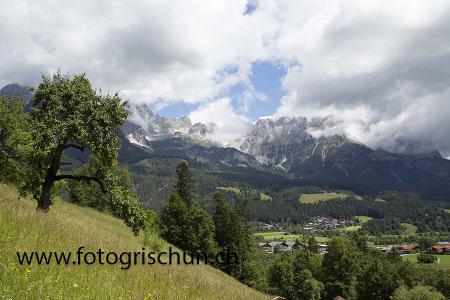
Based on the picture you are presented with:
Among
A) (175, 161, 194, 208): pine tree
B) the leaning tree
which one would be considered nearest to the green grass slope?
the leaning tree

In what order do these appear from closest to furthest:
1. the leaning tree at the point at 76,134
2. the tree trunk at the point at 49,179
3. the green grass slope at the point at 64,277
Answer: the green grass slope at the point at 64,277, the leaning tree at the point at 76,134, the tree trunk at the point at 49,179

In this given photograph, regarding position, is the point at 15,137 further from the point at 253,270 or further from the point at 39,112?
the point at 253,270

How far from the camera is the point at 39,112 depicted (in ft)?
67.8

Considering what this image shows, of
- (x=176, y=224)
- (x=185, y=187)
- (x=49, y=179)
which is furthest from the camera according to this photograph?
(x=185, y=187)

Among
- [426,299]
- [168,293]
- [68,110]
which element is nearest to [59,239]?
[168,293]

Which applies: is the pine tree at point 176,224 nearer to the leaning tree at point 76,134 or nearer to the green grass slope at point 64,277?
the leaning tree at point 76,134

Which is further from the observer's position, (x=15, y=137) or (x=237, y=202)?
(x=237, y=202)

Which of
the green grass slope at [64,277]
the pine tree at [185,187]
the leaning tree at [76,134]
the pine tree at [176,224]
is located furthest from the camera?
the pine tree at [185,187]

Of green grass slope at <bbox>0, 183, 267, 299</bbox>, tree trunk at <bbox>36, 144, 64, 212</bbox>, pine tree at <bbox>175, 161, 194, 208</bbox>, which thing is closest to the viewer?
green grass slope at <bbox>0, 183, 267, 299</bbox>

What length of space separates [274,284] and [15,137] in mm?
98473

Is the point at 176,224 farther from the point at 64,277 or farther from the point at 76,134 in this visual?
the point at 64,277

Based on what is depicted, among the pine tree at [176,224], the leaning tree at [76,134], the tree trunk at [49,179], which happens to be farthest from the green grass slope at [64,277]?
the pine tree at [176,224]

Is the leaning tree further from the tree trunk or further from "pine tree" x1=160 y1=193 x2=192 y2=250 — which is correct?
"pine tree" x1=160 y1=193 x2=192 y2=250

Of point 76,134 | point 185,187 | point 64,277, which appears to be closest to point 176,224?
point 185,187
